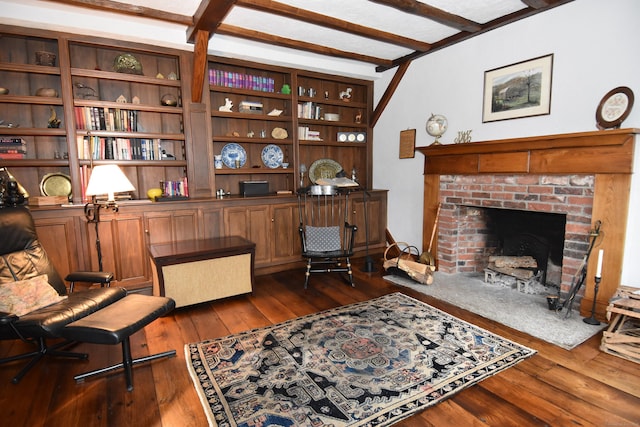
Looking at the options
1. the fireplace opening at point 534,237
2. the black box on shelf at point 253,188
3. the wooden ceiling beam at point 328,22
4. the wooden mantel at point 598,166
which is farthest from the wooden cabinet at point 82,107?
the fireplace opening at point 534,237

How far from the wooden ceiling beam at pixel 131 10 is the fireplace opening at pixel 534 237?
12.9ft

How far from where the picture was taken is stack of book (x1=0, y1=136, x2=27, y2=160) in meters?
3.21

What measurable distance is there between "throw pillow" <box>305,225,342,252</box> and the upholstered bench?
182cm

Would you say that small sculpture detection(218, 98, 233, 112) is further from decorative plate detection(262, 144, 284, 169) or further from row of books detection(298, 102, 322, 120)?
row of books detection(298, 102, 322, 120)

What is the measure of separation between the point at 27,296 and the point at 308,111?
142 inches

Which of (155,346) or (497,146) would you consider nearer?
(155,346)

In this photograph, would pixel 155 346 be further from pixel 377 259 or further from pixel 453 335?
pixel 377 259

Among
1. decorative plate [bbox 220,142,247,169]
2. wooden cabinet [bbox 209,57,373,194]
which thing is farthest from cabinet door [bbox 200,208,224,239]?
decorative plate [bbox 220,142,247,169]

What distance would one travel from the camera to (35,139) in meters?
3.41

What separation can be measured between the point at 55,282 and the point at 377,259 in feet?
11.8

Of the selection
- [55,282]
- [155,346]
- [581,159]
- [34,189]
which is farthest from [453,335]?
[34,189]

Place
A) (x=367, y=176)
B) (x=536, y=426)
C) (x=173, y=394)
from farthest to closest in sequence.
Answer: (x=367, y=176)
(x=173, y=394)
(x=536, y=426)

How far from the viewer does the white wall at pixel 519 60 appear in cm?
262

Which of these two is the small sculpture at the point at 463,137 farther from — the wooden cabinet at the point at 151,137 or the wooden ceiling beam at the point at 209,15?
the wooden ceiling beam at the point at 209,15
